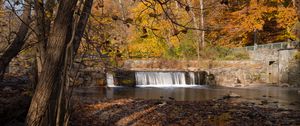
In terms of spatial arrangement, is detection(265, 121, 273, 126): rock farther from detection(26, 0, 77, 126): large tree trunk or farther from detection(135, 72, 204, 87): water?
detection(135, 72, 204, 87): water

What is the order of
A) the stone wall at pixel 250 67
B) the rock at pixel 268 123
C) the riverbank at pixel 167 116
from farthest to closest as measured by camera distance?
the stone wall at pixel 250 67 → the riverbank at pixel 167 116 → the rock at pixel 268 123

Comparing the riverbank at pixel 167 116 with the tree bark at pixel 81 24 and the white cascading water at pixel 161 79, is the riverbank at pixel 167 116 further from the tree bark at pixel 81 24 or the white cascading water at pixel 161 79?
the white cascading water at pixel 161 79

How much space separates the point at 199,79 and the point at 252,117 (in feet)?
45.9

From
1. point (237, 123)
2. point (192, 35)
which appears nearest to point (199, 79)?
point (192, 35)

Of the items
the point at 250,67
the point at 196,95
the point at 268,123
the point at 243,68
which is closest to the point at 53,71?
the point at 268,123

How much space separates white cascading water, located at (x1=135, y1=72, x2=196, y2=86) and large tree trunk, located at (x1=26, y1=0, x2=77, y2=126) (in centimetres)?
1738

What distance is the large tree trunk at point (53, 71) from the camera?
3.22 m

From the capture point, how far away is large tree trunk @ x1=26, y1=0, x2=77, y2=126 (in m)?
3.22

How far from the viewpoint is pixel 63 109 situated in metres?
3.37

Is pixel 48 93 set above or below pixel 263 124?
above

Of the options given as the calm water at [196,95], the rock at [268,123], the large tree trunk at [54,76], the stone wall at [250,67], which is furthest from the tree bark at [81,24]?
the stone wall at [250,67]

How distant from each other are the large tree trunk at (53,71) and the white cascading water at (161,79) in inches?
684

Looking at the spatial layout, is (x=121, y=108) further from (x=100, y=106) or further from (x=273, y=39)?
(x=273, y=39)

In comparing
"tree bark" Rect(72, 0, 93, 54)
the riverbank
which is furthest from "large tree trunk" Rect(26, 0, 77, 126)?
the riverbank
